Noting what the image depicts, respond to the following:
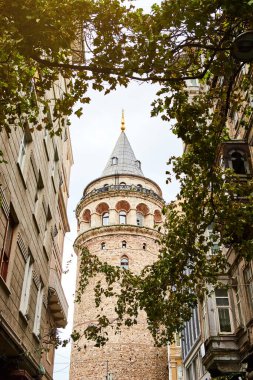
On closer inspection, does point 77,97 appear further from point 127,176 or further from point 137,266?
point 127,176

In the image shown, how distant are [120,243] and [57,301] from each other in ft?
65.0

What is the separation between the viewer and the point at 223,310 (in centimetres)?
1784

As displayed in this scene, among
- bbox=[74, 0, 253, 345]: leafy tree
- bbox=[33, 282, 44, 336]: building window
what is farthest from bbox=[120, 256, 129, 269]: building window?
bbox=[74, 0, 253, 345]: leafy tree

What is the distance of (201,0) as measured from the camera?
725 cm

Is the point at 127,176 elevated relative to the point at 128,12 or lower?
elevated

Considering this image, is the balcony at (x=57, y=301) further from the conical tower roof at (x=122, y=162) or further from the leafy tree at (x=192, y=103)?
the conical tower roof at (x=122, y=162)

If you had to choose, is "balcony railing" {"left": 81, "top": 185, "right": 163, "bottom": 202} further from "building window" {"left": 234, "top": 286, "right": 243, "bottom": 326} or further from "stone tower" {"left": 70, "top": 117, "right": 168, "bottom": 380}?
"building window" {"left": 234, "top": 286, "right": 243, "bottom": 326}

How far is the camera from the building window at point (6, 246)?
10516 mm

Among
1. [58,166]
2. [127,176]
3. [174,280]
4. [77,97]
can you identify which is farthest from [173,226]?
[127,176]

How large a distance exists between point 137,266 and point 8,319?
88.8 ft

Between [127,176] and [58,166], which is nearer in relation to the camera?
[58,166]

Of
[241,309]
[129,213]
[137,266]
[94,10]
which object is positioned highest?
[129,213]

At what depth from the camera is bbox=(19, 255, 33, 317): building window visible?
12.3 meters

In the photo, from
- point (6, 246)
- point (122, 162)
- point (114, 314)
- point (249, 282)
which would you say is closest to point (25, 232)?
point (6, 246)
